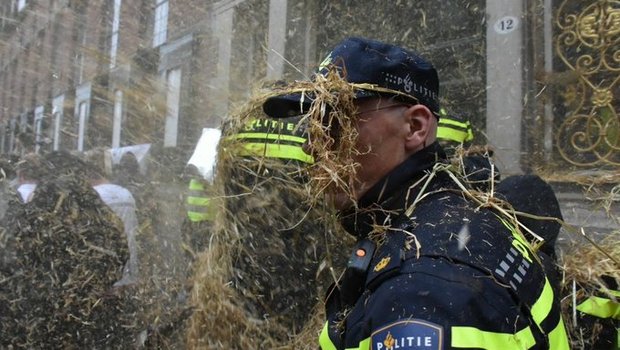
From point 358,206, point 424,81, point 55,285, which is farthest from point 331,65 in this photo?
point 55,285

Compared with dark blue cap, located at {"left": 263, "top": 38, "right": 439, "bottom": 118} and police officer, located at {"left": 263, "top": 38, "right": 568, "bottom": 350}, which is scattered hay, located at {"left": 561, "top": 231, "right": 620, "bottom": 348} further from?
dark blue cap, located at {"left": 263, "top": 38, "right": 439, "bottom": 118}

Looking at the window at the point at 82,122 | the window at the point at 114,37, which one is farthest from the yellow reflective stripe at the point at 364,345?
the window at the point at 114,37

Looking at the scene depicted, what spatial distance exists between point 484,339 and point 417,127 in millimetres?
694

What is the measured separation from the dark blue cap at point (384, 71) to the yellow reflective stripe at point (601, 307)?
39.4 inches

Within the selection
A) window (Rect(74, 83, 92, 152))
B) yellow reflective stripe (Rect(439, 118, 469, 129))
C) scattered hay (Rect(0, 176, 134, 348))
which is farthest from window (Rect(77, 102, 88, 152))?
yellow reflective stripe (Rect(439, 118, 469, 129))

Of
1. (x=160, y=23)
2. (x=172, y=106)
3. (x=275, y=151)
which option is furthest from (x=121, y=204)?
(x=160, y=23)

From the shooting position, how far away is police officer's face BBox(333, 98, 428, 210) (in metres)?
1.57

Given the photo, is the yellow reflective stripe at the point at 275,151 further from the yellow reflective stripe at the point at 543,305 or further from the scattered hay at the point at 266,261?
the yellow reflective stripe at the point at 543,305

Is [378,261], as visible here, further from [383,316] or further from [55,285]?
[55,285]

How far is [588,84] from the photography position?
4.31m

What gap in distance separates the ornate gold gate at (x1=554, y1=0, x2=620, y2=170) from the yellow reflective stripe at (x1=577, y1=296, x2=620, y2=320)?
2385 mm

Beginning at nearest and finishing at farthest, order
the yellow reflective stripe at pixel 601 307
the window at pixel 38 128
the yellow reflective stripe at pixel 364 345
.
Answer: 1. the yellow reflective stripe at pixel 364 345
2. the yellow reflective stripe at pixel 601 307
3. the window at pixel 38 128

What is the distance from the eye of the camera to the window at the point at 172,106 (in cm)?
859

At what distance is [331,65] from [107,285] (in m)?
3.10
